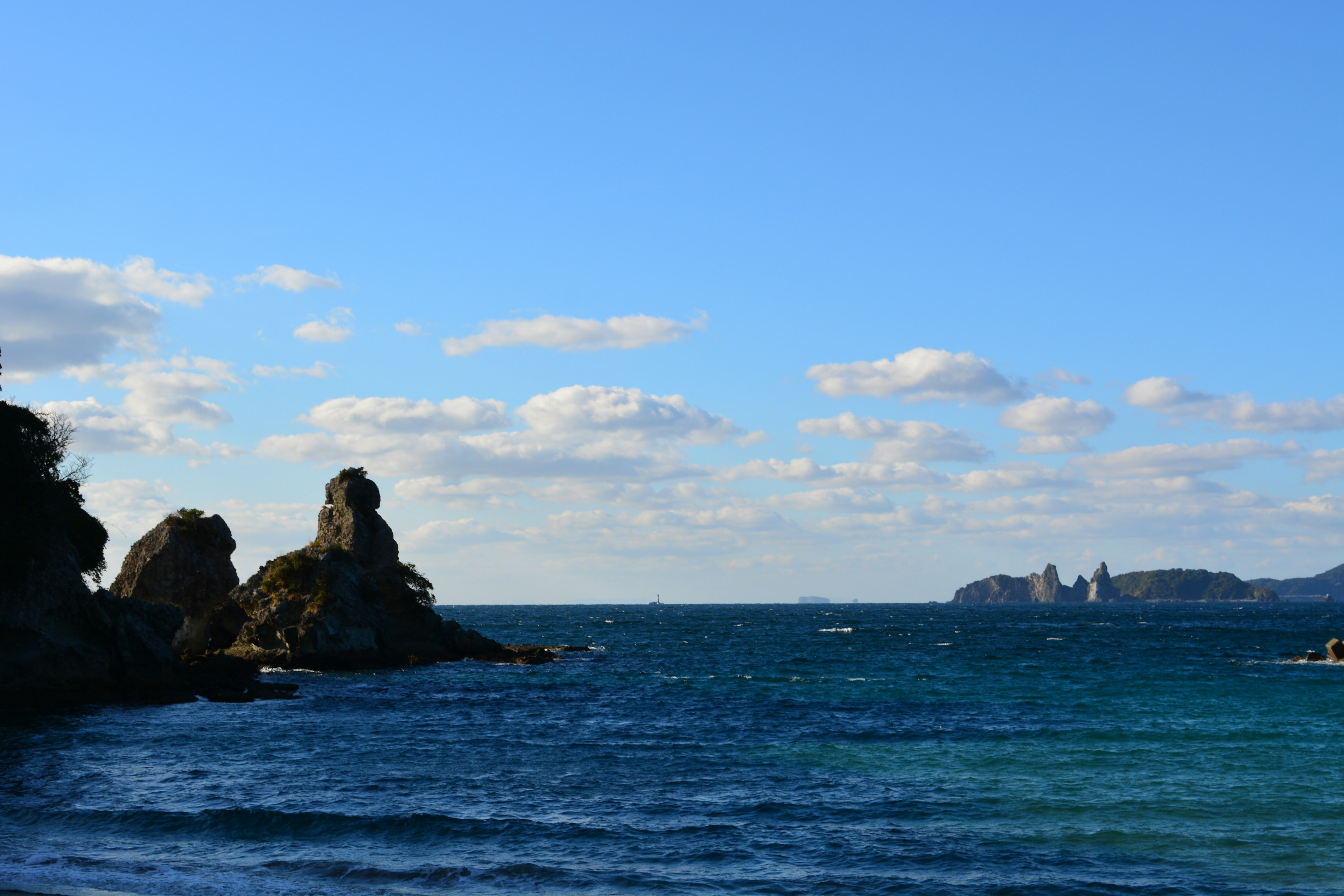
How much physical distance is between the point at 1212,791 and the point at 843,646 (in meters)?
78.1

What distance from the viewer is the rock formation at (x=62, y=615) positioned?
4569 centimetres

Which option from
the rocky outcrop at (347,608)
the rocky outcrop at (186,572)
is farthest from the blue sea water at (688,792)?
the rocky outcrop at (186,572)

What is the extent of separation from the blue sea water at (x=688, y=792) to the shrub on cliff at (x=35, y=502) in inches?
342

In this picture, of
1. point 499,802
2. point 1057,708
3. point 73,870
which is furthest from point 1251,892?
point 1057,708

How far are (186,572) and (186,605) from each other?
2567 millimetres

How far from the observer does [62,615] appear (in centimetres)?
4791

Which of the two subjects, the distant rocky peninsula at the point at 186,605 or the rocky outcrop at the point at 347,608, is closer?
the distant rocky peninsula at the point at 186,605

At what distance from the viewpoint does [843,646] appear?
354 ft

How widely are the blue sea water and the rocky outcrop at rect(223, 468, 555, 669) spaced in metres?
11.7

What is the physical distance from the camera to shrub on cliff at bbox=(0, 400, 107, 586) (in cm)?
4566

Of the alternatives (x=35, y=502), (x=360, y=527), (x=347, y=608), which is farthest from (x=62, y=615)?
(x=360, y=527)

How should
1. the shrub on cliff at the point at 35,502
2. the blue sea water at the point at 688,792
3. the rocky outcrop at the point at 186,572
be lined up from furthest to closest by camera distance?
the rocky outcrop at the point at 186,572, the shrub on cliff at the point at 35,502, the blue sea water at the point at 688,792

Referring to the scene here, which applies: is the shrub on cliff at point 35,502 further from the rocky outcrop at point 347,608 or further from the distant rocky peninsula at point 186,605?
the rocky outcrop at point 347,608

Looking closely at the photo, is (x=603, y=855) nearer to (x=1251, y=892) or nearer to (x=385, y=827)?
(x=385, y=827)
